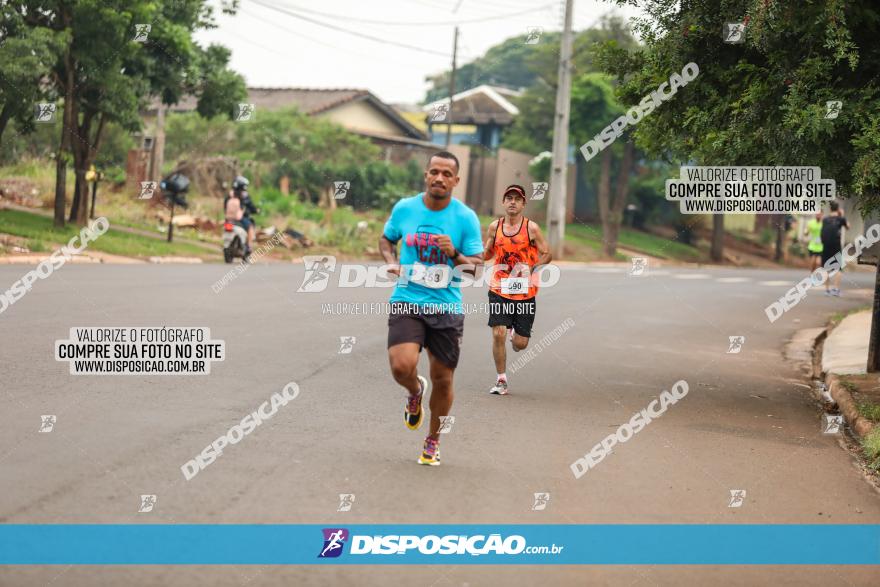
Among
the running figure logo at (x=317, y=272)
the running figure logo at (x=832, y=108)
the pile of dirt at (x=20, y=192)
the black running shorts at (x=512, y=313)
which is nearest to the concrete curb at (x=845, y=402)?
the running figure logo at (x=832, y=108)

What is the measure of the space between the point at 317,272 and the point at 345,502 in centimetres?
1864

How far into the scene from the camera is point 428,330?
24.9 feet

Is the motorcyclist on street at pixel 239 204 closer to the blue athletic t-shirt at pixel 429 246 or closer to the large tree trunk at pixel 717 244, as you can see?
the blue athletic t-shirt at pixel 429 246

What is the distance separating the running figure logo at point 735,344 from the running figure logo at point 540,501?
9.08 meters

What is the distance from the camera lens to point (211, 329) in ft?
45.4

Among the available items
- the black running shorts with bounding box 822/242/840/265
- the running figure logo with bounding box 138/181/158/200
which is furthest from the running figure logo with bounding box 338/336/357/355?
the running figure logo with bounding box 138/181/158/200

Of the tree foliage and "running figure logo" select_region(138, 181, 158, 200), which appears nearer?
the tree foliage

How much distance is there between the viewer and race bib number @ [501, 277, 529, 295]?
10961 millimetres

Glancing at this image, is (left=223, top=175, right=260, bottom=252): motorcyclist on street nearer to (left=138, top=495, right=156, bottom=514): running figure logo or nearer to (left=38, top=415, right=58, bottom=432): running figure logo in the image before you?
(left=38, top=415, right=58, bottom=432): running figure logo

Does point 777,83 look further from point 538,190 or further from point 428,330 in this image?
point 538,190

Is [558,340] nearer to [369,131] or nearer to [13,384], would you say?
[13,384]

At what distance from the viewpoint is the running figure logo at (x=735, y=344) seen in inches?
619

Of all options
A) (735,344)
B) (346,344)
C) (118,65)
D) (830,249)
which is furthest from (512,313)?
(118,65)

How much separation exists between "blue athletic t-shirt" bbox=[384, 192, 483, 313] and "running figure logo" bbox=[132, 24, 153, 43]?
64.7ft
